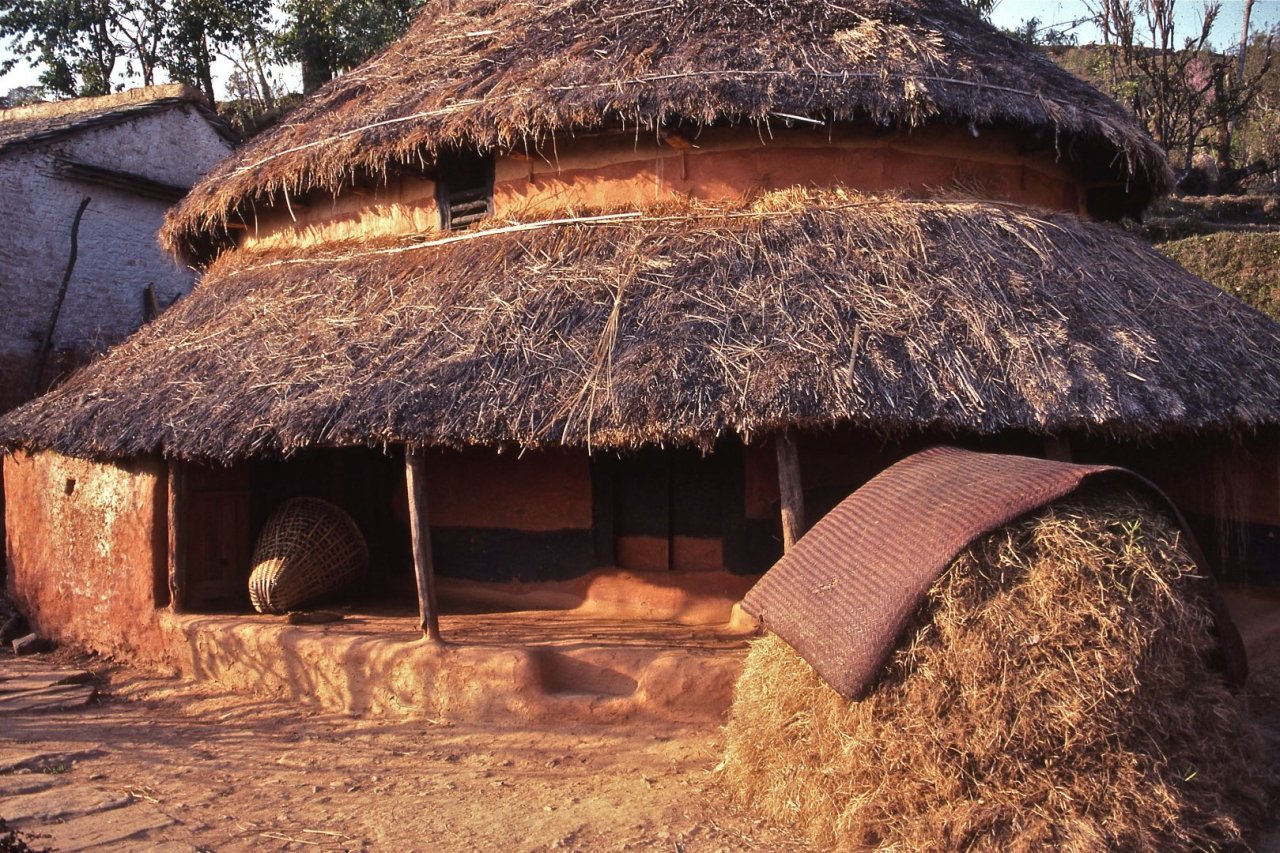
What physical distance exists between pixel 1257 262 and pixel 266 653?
1414 centimetres

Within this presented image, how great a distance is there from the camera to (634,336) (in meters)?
6.16

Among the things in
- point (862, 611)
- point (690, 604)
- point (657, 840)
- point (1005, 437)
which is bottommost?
point (657, 840)

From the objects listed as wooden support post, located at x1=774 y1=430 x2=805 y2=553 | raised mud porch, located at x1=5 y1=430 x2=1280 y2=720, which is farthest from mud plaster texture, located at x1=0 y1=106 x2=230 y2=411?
wooden support post, located at x1=774 y1=430 x2=805 y2=553

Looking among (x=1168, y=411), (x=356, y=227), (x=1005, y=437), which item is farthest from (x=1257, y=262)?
(x=356, y=227)

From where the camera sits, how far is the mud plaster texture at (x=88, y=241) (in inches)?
499

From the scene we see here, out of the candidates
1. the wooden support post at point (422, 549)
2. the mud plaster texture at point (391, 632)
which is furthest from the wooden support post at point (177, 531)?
the wooden support post at point (422, 549)

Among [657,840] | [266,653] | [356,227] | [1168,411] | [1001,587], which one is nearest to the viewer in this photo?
[1001,587]

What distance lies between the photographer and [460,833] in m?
4.71

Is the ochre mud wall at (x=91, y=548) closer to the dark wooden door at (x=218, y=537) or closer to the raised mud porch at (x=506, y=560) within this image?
the raised mud porch at (x=506, y=560)

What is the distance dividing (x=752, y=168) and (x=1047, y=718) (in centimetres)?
470

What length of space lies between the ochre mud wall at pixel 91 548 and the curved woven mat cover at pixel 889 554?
503 cm

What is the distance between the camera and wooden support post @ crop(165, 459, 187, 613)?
7.38 metres

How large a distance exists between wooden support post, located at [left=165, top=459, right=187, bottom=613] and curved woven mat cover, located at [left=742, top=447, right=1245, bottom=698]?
4654 mm

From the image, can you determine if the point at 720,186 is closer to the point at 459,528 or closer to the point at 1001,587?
the point at 459,528
